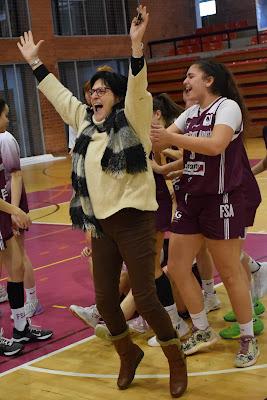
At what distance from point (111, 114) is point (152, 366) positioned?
1.54 m

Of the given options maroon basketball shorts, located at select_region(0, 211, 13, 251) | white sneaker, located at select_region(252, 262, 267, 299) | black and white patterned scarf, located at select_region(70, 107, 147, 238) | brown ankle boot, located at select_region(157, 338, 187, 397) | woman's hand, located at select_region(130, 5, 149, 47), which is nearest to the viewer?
woman's hand, located at select_region(130, 5, 149, 47)

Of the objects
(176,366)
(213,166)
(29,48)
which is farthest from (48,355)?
(29,48)

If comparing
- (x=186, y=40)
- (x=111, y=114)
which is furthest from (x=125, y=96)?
(x=186, y=40)

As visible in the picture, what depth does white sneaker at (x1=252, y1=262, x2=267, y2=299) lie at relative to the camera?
→ 479cm

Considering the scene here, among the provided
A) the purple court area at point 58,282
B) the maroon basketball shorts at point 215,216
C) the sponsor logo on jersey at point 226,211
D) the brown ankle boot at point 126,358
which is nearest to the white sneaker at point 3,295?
the purple court area at point 58,282

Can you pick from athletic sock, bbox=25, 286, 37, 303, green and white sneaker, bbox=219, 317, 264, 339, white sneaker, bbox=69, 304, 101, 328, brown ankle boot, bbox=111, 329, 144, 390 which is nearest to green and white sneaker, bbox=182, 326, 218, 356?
green and white sneaker, bbox=219, 317, 264, 339

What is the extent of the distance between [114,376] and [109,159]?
1.35 meters

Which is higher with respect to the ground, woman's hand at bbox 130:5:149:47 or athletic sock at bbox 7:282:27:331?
woman's hand at bbox 130:5:149:47

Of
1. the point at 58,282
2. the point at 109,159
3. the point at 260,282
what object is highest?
the point at 109,159

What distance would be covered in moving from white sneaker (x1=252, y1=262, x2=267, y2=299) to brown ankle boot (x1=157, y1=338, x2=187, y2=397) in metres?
1.40

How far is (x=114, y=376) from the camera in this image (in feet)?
12.7

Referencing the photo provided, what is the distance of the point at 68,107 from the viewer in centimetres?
366

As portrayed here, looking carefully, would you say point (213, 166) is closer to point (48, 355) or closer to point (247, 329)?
point (247, 329)

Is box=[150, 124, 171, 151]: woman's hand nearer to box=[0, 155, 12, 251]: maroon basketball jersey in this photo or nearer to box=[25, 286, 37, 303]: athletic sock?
box=[0, 155, 12, 251]: maroon basketball jersey
